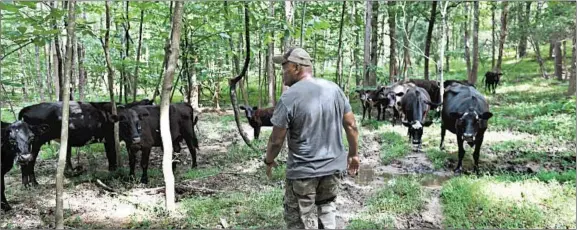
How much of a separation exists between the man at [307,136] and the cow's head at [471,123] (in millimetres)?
5209

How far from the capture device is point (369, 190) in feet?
25.2

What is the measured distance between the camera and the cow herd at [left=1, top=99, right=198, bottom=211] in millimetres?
7156

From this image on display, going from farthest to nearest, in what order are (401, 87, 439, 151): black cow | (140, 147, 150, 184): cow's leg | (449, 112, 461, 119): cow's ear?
(401, 87, 439, 151): black cow → (449, 112, 461, 119): cow's ear → (140, 147, 150, 184): cow's leg

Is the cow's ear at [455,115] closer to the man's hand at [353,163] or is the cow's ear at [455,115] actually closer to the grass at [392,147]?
the grass at [392,147]

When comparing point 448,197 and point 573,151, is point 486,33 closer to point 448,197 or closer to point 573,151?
point 573,151

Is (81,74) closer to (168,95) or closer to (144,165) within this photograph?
(144,165)

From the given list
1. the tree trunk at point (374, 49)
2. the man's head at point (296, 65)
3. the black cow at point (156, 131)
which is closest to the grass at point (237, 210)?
the black cow at point (156, 131)

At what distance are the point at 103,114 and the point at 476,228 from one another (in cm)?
768

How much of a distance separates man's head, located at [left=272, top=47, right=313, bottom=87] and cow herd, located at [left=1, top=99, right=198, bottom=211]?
A: 499 centimetres

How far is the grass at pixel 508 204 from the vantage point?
19.2 feet

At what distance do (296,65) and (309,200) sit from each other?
1289 millimetres

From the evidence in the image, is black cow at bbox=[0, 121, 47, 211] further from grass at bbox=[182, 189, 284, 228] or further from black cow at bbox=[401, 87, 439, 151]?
black cow at bbox=[401, 87, 439, 151]

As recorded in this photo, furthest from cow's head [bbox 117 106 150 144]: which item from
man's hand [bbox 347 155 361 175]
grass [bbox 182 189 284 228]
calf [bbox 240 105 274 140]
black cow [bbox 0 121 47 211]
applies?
man's hand [bbox 347 155 361 175]

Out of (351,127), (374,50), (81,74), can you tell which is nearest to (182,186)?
(351,127)
